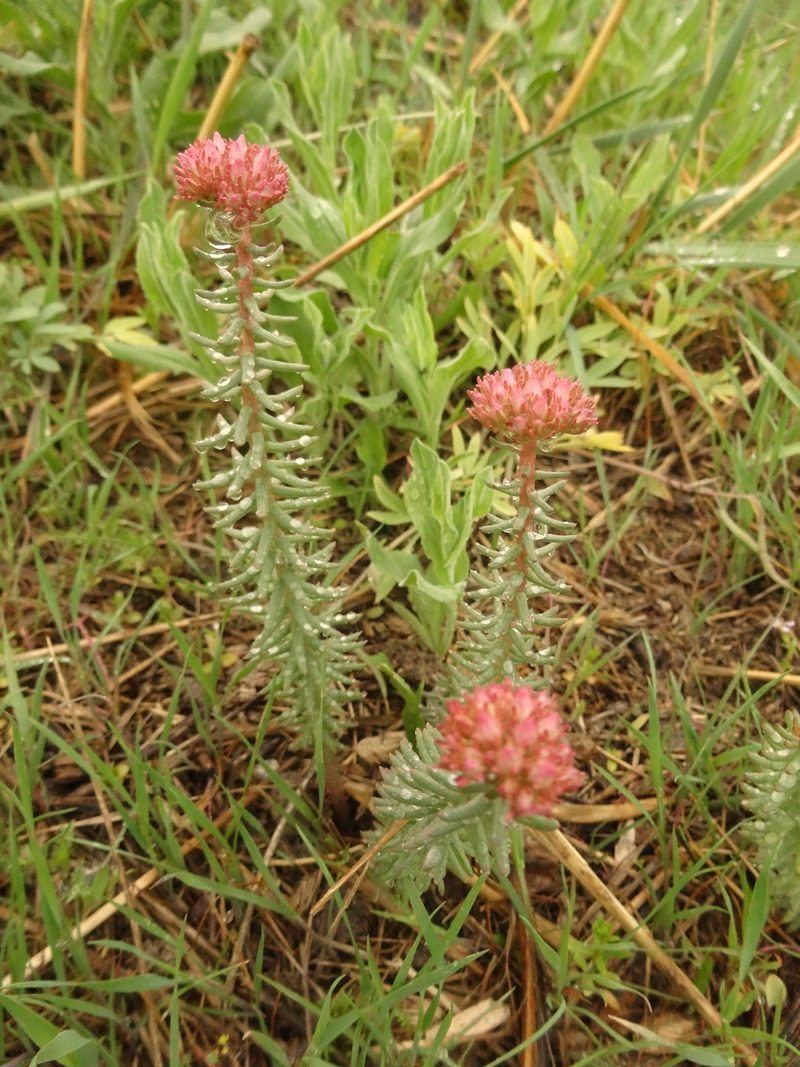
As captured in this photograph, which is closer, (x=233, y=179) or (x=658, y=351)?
(x=233, y=179)

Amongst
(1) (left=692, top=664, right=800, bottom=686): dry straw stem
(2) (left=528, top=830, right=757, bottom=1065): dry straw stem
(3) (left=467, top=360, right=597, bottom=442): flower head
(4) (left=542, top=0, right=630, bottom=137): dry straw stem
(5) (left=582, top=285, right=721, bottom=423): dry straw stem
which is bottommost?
(2) (left=528, top=830, right=757, bottom=1065): dry straw stem

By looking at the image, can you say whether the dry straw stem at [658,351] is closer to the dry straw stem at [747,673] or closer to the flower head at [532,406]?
the dry straw stem at [747,673]

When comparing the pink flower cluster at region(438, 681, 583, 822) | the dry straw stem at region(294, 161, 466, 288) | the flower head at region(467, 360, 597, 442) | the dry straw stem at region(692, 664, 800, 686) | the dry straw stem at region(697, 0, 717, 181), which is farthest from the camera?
the dry straw stem at region(697, 0, 717, 181)

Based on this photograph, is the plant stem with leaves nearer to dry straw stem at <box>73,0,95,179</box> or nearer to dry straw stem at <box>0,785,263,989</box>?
dry straw stem at <box>0,785,263,989</box>

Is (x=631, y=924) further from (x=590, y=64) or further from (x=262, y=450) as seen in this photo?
(x=590, y=64)

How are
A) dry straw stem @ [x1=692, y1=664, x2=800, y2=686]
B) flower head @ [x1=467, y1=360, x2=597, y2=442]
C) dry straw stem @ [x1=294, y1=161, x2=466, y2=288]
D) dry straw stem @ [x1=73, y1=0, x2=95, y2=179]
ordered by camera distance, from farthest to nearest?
dry straw stem @ [x1=73, y1=0, x2=95, y2=179]
dry straw stem @ [x1=294, y1=161, x2=466, y2=288]
dry straw stem @ [x1=692, y1=664, x2=800, y2=686]
flower head @ [x1=467, y1=360, x2=597, y2=442]

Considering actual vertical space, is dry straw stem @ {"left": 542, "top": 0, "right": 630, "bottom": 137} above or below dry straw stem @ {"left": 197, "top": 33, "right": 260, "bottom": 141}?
above

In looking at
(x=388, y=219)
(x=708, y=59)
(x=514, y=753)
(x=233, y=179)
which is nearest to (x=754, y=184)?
(x=708, y=59)

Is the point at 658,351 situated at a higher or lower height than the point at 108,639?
higher

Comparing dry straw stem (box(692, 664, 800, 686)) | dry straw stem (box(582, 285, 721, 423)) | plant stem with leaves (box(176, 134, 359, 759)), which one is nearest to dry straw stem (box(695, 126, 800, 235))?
dry straw stem (box(582, 285, 721, 423))
